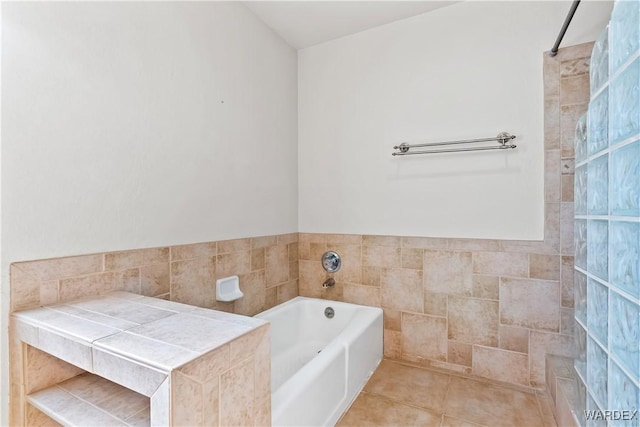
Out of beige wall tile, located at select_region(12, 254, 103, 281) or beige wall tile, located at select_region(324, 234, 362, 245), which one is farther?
beige wall tile, located at select_region(324, 234, 362, 245)

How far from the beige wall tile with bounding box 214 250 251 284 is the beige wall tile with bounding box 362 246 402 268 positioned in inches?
34.3

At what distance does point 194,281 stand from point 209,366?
99 cm

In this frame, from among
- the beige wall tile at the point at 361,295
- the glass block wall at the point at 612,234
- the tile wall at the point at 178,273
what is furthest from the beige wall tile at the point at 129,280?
the glass block wall at the point at 612,234

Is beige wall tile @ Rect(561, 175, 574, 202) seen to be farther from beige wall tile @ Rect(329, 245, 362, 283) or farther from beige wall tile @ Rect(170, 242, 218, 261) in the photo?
beige wall tile @ Rect(170, 242, 218, 261)

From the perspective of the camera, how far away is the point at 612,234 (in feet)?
3.26

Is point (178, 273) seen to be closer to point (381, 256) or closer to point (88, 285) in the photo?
point (88, 285)

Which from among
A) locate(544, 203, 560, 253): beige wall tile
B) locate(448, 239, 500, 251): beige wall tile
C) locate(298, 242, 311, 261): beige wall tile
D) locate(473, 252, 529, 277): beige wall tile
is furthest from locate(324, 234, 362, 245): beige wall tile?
locate(544, 203, 560, 253): beige wall tile

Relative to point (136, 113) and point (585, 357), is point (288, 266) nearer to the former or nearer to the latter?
point (136, 113)

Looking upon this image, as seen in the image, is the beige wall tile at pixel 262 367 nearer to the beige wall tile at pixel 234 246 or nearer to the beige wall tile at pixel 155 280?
the beige wall tile at pixel 155 280

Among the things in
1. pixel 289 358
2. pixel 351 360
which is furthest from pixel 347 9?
pixel 289 358

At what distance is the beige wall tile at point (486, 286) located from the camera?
1895 millimetres

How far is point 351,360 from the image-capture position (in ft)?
5.64

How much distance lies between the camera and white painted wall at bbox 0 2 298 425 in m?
1.06

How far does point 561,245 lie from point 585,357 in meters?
0.72
